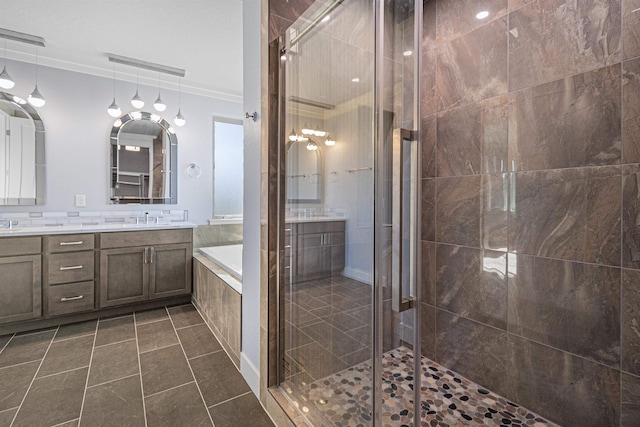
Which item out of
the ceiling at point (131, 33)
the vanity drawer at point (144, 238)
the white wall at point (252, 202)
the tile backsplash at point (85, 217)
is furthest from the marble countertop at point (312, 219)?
the tile backsplash at point (85, 217)

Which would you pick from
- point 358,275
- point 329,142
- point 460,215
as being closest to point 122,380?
point 358,275

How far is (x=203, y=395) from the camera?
1665 millimetres

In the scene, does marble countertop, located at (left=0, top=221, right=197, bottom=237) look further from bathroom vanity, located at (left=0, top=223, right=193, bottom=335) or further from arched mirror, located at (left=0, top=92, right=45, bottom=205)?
arched mirror, located at (left=0, top=92, right=45, bottom=205)

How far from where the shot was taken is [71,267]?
2.57 meters

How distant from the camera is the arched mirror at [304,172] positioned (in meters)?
1.37

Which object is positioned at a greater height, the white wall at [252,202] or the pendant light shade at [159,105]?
the pendant light shade at [159,105]

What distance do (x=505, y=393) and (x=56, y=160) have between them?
4.11 meters

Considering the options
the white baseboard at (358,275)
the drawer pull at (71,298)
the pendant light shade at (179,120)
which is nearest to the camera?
the white baseboard at (358,275)

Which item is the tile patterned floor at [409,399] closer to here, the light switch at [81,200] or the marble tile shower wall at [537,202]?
the marble tile shower wall at [537,202]

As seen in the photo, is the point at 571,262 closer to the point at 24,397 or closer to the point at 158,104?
the point at 24,397

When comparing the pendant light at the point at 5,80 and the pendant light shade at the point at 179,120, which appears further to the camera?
the pendant light shade at the point at 179,120

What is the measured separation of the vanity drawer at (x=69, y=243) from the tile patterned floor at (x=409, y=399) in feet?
8.04

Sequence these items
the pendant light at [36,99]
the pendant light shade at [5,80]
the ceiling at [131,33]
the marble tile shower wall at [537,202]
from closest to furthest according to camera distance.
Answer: the marble tile shower wall at [537,202]
the ceiling at [131,33]
the pendant light shade at [5,80]
the pendant light at [36,99]

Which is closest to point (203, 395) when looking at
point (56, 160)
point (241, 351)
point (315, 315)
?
point (241, 351)
